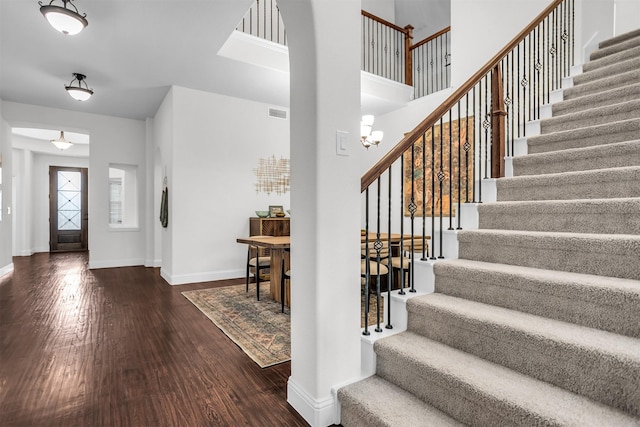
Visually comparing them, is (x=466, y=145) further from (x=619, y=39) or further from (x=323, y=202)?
(x=619, y=39)

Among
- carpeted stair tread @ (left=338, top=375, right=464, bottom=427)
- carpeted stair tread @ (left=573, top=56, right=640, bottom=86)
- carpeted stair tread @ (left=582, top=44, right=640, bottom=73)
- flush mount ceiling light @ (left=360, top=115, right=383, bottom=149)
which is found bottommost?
carpeted stair tread @ (left=338, top=375, right=464, bottom=427)

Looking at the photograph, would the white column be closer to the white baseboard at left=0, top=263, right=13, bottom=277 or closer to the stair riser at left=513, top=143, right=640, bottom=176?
the stair riser at left=513, top=143, right=640, bottom=176

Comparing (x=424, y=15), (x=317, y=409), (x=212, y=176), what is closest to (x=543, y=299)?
(x=317, y=409)

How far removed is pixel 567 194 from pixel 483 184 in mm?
588

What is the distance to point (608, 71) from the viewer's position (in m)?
3.44

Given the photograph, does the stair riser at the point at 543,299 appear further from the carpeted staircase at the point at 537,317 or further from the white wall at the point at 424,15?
the white wall at the point at 424,15

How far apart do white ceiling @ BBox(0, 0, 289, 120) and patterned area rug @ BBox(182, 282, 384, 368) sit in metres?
2.96

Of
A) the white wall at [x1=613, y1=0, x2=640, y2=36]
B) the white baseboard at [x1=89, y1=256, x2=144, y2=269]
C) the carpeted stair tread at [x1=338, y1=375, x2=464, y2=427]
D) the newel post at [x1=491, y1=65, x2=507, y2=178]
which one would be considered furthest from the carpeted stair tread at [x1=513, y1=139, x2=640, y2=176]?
the white baseboard at [x1=89, y1=256, x2=144, y2=269]

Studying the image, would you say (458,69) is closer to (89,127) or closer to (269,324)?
(269,324)

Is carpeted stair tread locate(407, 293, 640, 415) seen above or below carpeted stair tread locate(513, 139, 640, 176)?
below

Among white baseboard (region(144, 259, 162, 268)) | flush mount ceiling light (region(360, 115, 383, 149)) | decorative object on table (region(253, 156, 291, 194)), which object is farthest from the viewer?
white baseboard (region(144, 259, 162, 268))

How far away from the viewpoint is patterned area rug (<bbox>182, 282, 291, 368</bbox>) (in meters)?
2.67

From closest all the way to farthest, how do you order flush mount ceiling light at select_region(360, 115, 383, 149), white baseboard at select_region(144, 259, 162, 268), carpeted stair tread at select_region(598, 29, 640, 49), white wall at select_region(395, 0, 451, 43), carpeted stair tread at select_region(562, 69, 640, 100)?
1. carpeted stair tread at select_region(562, 69, 640, 100)
2. flush mount ceiling light at select_region(360, 115, 383, 149)
3. carpeted stair tread at select_region(598, 29, 640, 49)
4. white baseboard at select_region(144, 259, 162, 268)
5. white wall at select_region(395, 0, 451, 43)

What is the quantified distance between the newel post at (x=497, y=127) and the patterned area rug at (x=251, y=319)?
2.26m
